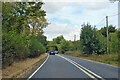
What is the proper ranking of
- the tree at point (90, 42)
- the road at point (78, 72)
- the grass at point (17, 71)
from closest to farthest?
the grass at point (17, 71), the road at point (78, 72), the tree at point (90, 42)

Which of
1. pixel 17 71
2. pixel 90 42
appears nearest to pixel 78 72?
pixel 17 71

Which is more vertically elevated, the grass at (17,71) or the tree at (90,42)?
the tree at (90,42)

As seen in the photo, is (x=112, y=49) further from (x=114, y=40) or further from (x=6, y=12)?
(x=6, y=12)

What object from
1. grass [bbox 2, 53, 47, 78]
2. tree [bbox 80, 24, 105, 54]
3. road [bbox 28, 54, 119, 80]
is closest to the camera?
grass [bbox 2, 53, 47, 78]

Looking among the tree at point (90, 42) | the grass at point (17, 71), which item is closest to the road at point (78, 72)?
the grass at point (17, 71)

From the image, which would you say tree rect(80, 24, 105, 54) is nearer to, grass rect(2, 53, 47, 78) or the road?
the road

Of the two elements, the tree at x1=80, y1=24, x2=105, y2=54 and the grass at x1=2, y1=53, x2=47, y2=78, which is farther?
the tree at x1=80, y1=24, x2=105, y2=54

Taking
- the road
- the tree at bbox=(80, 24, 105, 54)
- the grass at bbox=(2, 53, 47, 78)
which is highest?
the tree at bbox=(80, 24, 105, 54)

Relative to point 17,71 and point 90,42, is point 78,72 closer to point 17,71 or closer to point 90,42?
point 17,71

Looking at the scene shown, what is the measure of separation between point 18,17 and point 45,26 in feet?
65.3

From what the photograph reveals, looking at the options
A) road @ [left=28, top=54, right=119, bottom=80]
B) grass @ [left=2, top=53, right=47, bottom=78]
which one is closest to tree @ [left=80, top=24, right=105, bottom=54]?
road @ [left=28, top=54, right=119, bottom=80]

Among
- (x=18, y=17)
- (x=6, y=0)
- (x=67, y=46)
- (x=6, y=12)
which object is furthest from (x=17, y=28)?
(x=67, y=46)

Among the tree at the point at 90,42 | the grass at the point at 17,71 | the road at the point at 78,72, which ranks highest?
the tree at the point at 90,42

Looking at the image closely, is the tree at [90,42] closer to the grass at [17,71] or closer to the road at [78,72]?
the road at [78,72]
